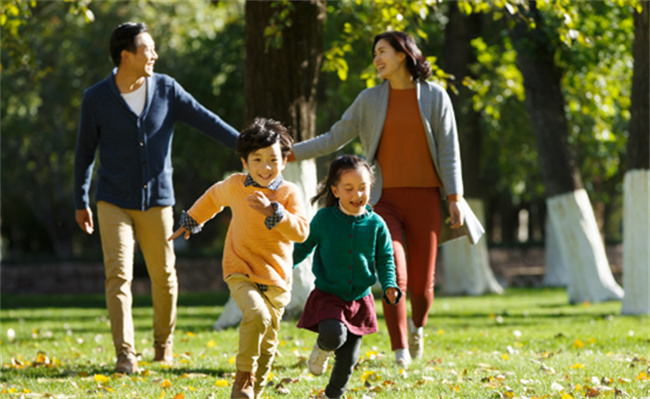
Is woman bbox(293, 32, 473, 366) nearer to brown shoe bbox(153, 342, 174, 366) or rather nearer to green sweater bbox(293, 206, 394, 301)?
green sweater bbox(293, 206, 394, 301)

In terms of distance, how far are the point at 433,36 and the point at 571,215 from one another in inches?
282

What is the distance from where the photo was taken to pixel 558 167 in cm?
1388

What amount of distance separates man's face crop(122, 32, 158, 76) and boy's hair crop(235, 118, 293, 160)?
157cm

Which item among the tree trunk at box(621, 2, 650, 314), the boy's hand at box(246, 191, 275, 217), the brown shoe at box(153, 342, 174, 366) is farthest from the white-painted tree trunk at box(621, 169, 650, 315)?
the boy's hand at box(246, 191, 275, 217)

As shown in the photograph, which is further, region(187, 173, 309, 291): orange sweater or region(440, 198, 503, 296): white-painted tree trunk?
region(440, 198, 503, 296): white-painted tree trunk

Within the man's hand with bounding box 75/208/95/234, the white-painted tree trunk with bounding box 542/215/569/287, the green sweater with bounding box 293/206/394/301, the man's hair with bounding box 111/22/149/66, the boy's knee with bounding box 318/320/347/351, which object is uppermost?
the man's hair with bounding box 111/22/149/66

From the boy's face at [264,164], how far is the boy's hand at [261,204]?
31 centimetres

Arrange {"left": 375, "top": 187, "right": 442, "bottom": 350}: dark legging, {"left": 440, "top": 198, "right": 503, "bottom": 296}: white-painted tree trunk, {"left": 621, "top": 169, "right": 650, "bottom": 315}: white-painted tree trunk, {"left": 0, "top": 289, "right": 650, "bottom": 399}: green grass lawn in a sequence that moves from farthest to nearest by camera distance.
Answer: {"left": 440, "top": 198, "right": 503, "bottom": 296}: white-painted tree trunk, {"left": 621, "top": 169, "right": 650, "bottom": 315}: white-painted tree trunk, {"left": 375, "top": 187, "right": 442, "bottom": 350}: dark legging, {"left": 0, "top": 289, "right": 650, "bottom": 399}: green grass lawn

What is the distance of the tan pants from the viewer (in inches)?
237

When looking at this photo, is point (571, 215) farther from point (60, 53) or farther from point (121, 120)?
point (60, 53)

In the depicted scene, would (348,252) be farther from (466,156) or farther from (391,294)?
(466,156)

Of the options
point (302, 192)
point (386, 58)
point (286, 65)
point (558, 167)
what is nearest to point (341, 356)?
point (386, 58)

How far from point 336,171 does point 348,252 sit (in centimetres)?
45

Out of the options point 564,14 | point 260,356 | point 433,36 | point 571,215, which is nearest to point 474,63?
point 433,36
